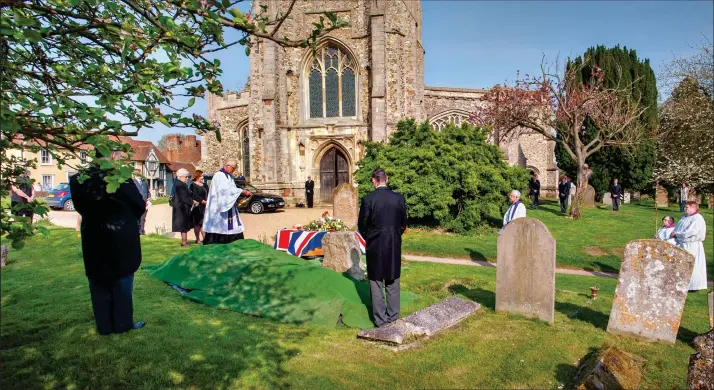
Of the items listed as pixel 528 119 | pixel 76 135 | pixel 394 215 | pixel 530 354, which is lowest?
pixel 530 354

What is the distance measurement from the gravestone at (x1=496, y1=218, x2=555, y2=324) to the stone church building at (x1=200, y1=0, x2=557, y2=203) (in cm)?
1727

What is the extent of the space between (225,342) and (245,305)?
1.17 meters

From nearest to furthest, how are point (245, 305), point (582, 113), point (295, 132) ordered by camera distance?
point (245, 305)
point (582, 113)
point (295, 132)

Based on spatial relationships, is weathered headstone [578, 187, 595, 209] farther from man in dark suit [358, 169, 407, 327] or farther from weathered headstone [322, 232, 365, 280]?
man in dark suit [358, 169, 407, 327]

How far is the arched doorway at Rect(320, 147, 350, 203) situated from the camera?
26094mm

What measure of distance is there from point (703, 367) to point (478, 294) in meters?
4.89

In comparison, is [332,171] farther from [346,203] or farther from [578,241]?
[578,241]

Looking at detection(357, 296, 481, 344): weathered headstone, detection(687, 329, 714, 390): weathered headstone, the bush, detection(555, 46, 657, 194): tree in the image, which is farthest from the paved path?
detection(555, 46, 657, 194): tree

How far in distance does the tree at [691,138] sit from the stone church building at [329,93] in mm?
9149

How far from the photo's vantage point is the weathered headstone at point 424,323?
5219mm

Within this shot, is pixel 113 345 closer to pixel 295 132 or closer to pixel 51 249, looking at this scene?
pixel 51 249

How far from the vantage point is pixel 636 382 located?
416cm

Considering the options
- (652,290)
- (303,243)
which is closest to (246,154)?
(303,243)

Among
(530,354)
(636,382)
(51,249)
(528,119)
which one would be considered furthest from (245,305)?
(528,119)
